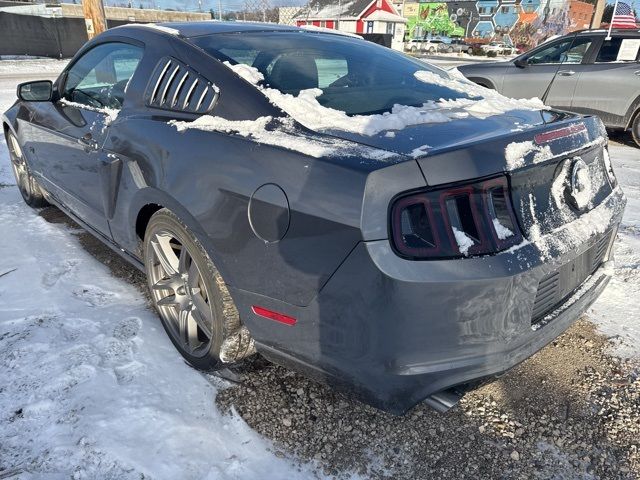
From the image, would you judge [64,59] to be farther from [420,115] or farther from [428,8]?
Result: [428,8]

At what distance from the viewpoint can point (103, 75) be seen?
10.4 ft

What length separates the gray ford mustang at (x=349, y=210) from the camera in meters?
1.53

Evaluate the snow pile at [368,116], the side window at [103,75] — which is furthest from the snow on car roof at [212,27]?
the snow pile at [368,116]

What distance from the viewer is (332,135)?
69.7 inches

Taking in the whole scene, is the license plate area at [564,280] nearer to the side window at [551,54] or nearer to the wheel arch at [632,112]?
the wheel arch at [632,112]

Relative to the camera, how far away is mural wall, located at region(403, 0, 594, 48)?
54.8m

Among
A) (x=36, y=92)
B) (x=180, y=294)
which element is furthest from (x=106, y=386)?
(x=36, y=92)

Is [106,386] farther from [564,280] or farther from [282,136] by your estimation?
[564,280]

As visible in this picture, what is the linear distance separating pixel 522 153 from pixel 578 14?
71.9 m

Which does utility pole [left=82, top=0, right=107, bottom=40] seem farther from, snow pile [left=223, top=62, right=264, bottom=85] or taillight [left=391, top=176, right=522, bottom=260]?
taillight [left=391, top=176, right=522, bottom=260]

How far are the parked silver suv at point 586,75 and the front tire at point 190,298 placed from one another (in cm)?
708

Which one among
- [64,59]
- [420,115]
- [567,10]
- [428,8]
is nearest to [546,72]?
[420,115]

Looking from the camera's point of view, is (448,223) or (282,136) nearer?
(448,223)

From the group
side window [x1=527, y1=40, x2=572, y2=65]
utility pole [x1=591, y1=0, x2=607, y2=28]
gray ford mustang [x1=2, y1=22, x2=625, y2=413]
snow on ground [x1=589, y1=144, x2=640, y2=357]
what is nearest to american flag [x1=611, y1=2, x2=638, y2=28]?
side window [x1=527, y1=40, x2=572, y2=65]
